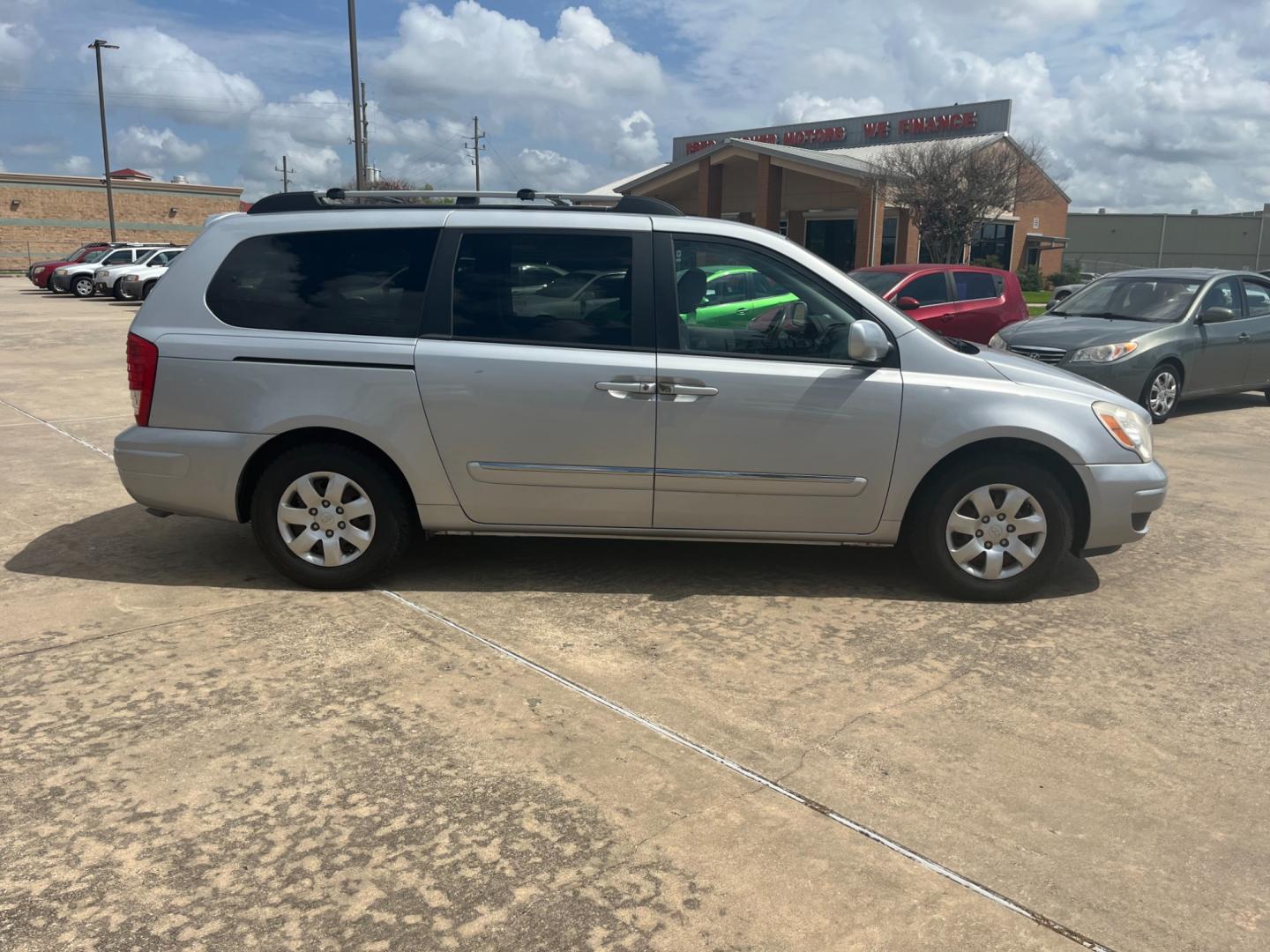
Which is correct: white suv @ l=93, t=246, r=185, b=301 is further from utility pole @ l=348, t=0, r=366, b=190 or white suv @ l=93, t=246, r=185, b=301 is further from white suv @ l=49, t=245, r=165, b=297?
utility pole @ l=348, t=0, r=366, b=190

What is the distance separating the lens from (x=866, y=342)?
4.40 meters

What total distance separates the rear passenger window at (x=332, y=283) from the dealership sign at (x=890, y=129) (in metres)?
44.0

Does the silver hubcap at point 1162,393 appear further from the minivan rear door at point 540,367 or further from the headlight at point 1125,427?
the minivan rear door at point 540,367

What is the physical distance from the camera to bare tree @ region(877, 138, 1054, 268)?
35375mm

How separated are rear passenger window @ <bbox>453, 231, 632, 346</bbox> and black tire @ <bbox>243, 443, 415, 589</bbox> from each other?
0.79 metres

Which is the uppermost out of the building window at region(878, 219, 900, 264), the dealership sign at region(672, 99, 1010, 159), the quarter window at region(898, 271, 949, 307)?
the dealership sign at region(672, 99, 1010, 159)

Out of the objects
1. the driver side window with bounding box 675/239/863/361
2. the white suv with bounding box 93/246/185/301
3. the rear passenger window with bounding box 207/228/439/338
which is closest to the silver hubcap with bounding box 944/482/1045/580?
the driver side window with bounding box 675/239/863/361

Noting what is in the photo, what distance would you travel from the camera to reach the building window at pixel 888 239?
40.3 meters

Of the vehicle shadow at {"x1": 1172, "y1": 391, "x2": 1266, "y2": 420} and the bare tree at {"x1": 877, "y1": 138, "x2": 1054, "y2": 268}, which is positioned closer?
the vehicle shadow at {"x1": 1172, "y1": 391, "x2": 1266, "y2": 420}

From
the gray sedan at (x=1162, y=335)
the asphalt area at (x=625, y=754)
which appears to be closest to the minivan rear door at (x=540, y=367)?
the asphalt area at (x=625, y=754)

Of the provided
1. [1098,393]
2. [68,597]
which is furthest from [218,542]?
[1098,393]

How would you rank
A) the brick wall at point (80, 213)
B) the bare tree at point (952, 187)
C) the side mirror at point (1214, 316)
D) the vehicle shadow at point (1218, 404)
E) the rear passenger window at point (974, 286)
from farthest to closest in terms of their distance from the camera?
the brick wall at point (80, 213)
the bare tree at point (952, 187)
the rear passenger window at point (974, 286)
the vehicle shadow at point (1218, 404)
the side mirror at point (1214, 316)

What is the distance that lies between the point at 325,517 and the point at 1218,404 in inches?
461

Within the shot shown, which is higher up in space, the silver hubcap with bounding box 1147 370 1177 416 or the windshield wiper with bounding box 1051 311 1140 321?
the windshield wiper with bounding box 1051 311 1140 321
